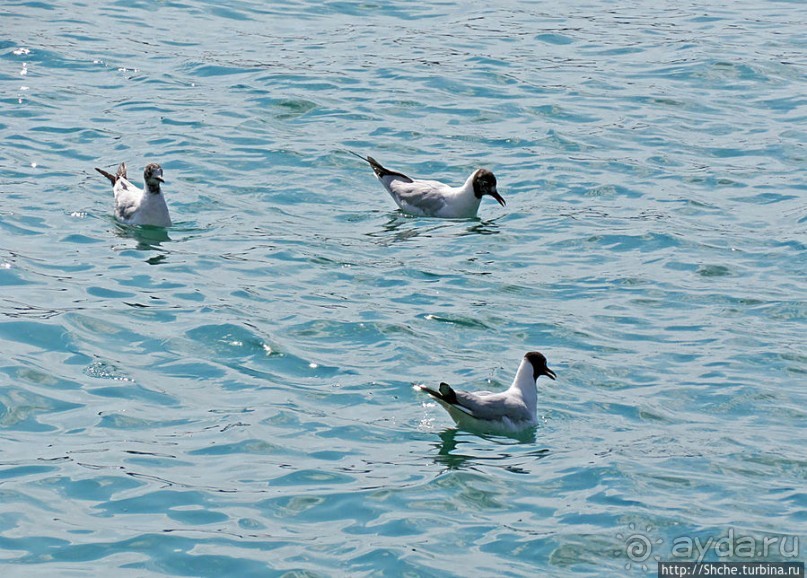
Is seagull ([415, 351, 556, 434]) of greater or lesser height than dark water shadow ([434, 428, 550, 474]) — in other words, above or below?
above

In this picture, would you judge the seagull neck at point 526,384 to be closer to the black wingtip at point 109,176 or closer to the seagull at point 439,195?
the seagull at point 439,195

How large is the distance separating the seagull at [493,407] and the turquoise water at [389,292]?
14cm

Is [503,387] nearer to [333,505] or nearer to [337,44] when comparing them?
[333,505]

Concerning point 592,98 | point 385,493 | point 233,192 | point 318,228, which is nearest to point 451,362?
point 385,493

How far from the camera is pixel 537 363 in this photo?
12.7 m

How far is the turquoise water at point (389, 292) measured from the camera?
1045 cm

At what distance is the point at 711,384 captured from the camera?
1306cm

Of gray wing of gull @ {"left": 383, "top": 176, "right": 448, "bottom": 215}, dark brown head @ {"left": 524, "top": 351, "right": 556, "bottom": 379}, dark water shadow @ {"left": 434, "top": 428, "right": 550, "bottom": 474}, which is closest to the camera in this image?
dark water shadow @ {"left": 434, "top": 428, "right": 550, "bottom": 474}

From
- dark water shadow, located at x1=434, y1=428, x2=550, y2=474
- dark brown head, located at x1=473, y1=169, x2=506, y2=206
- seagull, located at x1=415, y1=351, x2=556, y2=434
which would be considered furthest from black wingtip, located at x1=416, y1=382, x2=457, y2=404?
dark brown head, located at x1=473, y1=169, x2=506, y2=206

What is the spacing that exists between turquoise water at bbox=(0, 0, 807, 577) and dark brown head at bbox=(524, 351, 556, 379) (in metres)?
0.39

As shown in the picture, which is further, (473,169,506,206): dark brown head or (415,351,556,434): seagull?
(473,169,506,206): dark brown head

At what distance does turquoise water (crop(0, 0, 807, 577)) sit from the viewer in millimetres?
10445

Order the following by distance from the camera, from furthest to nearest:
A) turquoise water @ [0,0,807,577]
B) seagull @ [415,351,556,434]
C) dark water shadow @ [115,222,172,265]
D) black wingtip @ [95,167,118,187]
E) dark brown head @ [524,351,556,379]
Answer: black wingtip @ [95,167,118,187], dark water shadow @ [115,222,172,265], dark brown head @ [524,351,556,379], seagull @ [415,351,556,434], turquoise water @ [0,0,807,577]

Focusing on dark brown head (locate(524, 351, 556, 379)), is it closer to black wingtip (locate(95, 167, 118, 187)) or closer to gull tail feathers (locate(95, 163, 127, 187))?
gull tail feathers (locate(95, 163, 127, 187))
